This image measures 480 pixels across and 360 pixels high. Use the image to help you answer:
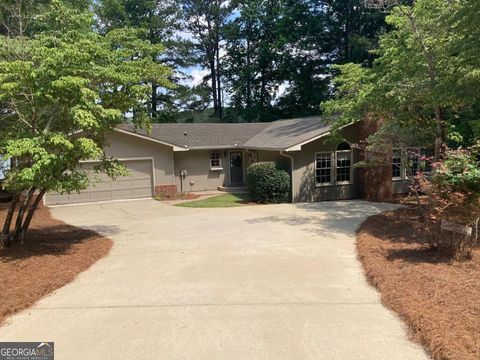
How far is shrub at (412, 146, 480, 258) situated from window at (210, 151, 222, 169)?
14851mm

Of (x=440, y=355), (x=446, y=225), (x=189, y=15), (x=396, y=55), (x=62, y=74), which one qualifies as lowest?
(x=440, y=355)

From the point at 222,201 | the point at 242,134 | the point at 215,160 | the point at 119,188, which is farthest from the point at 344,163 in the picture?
the point at 119,188

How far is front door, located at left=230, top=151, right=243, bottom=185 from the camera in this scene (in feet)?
73.6

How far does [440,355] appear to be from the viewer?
4.27 metres

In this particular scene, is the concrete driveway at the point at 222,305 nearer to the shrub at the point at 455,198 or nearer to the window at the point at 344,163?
the shrub at the point at 455,198

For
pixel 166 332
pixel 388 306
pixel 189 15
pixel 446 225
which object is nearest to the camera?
pixel 166 332

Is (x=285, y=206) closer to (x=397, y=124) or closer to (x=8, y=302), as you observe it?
(x=397, y=124)

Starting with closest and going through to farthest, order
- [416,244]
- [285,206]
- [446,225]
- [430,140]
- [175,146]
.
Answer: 1. [446,225]
2. [416,244]
3. [430,140]
4. [285,206]
5. [175,146]

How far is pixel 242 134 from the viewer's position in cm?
2380

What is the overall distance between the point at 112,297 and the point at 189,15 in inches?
1506

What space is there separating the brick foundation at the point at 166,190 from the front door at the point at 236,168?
3.64m

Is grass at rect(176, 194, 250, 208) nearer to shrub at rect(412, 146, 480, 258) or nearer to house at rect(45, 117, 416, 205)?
house at rect(45, 117, 416, 205)

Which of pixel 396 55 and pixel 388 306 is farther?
pixel 396 55

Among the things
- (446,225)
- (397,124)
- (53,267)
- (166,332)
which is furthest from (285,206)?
(166,332)
